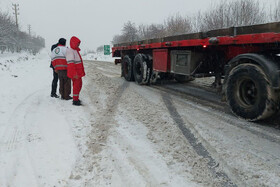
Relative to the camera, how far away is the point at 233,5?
14.3 m

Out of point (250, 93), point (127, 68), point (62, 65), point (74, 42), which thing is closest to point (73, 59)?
point (74, 42)

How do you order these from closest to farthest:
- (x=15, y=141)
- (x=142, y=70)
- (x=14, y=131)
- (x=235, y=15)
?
(x=15, y=141) < (x=14, y=131) < (x=142, y=70) < (x=235, y=15)

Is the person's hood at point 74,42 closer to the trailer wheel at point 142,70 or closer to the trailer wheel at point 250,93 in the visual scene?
the trailer wheel at point 142,70

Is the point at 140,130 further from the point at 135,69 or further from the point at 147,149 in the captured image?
the point at 135,69

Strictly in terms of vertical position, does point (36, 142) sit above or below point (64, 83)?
below

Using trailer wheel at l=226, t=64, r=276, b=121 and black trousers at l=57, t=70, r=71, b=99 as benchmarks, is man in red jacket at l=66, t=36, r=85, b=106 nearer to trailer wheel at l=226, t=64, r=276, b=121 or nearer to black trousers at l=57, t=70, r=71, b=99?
black trousers at l=57, t=70, r=71, b=99

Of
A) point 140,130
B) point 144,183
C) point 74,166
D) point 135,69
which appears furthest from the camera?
point 135,69

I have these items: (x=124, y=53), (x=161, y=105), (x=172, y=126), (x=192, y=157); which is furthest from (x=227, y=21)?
(x=192, y=157)

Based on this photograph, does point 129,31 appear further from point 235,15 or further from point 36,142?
point 36,142

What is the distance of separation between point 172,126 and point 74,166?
1921 millimetres

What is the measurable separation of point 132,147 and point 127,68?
23.8ft

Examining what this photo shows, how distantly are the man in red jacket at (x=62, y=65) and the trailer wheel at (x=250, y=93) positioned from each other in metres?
3.94

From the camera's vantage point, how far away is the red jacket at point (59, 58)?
18.6 feet

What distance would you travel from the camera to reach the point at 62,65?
567 cm
